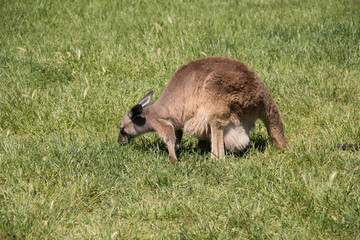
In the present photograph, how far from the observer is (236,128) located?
15.4 ft

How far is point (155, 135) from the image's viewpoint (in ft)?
17.7

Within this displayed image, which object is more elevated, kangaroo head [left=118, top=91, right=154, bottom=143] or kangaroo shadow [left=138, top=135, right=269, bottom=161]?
kangaroo head [left=118, top=91, right=154, bottom=143]

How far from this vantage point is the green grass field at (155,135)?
135 inches

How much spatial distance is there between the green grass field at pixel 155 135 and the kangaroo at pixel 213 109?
0.21 meters

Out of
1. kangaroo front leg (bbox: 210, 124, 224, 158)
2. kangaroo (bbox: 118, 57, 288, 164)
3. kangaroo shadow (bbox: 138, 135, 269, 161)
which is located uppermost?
kangaroo (bbox: 118, 57, 288, 164)

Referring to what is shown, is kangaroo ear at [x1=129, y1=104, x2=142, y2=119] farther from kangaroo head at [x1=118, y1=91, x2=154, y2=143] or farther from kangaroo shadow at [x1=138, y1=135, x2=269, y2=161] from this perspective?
kangaroo shadow at [x1=138, y1=135, x2=269, y2=161]

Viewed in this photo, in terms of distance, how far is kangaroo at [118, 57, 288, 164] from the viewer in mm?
4535

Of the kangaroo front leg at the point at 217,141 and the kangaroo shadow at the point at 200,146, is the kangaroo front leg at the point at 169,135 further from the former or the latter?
the kangaroo front leg at the point at 217,141

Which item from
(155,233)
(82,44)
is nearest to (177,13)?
(82,44)

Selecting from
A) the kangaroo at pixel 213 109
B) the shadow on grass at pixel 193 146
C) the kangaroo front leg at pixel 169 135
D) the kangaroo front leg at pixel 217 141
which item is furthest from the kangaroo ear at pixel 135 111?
the kangaroo front leg at pixel 217 141

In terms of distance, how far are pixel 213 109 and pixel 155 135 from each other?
1087mm

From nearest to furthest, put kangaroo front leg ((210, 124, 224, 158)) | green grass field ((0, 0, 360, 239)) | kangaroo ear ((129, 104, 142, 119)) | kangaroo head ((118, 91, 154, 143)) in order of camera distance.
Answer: green grass field ((0, 0, 360, 239))
kangaroo front leg ((210, 124, 224, 158))
kangaroo ear ((129, 104, 142, 119))
kangaroo head ((118, 91, 154, 143))

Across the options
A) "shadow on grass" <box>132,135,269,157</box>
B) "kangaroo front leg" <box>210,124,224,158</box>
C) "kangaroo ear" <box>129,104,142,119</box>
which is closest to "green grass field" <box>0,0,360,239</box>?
"shadow on grass" <box>132,135,269,157</box>

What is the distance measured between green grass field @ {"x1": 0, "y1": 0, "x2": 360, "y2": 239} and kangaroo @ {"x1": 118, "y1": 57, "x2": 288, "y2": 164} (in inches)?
8.4
